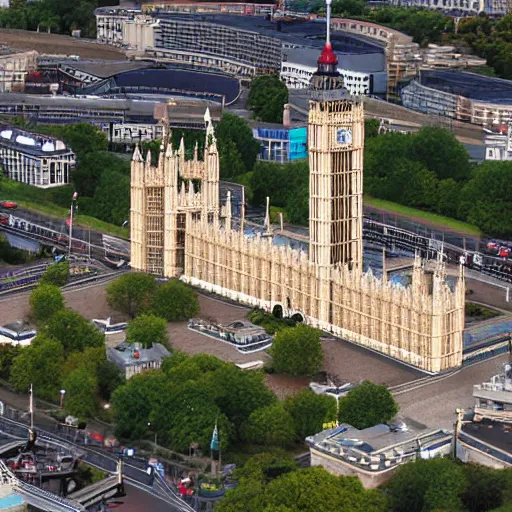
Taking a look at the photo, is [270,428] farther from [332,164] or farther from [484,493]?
[332,164]

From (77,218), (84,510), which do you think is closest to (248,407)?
(84,510)

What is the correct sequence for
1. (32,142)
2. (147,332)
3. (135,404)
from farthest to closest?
(32,142)
(147,332)
(135,404)

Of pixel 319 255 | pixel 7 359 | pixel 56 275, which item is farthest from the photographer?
pixel 56 275

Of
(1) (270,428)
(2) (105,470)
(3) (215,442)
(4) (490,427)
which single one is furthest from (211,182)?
(4) (490,427)

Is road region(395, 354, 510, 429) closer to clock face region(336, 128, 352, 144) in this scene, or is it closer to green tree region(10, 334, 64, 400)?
clock face region(336, 128, 352, 144)

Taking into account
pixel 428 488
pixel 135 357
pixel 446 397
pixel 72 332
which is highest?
pixel 72 332

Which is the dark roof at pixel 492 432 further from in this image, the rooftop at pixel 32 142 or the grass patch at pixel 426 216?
the rooftop at pixel 32 142

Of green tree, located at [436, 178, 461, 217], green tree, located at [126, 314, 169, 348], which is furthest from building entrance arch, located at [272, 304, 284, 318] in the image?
green tree, located at [436, 178, 461, 217]
